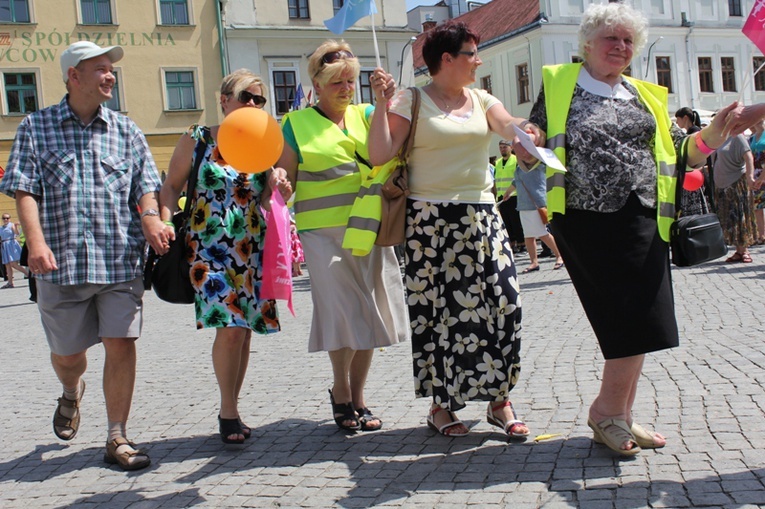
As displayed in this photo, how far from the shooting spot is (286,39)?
37562mm

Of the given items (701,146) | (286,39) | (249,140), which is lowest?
(701,146)

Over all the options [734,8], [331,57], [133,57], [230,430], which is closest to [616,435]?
[230,430]

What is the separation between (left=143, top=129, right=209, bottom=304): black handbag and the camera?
476 centimetres

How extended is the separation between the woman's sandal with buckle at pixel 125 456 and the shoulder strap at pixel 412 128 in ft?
6.45

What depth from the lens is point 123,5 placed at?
35219 millimetres

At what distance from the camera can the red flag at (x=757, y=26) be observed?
4887 millimetres

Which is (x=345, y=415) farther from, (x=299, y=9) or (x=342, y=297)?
(x=299, y=9)

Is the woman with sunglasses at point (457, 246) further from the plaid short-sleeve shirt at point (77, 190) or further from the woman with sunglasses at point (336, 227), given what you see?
the plaid short-sleeve shirt at point (77, 190)

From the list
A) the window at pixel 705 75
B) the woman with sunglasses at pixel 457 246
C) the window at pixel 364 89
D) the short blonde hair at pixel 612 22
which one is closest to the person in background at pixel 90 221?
the woman with sunglasses at pixel 457 246

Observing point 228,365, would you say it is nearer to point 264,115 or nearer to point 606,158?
point 264,115

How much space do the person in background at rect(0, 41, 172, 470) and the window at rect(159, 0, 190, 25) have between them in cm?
3260

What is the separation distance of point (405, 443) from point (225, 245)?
1398 millimetres

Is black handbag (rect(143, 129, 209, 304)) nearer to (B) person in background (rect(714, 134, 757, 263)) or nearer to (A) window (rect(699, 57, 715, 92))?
(B) person in background (rect(714, 134, 757, 263))

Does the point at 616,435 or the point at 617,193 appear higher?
the point at 617,193
